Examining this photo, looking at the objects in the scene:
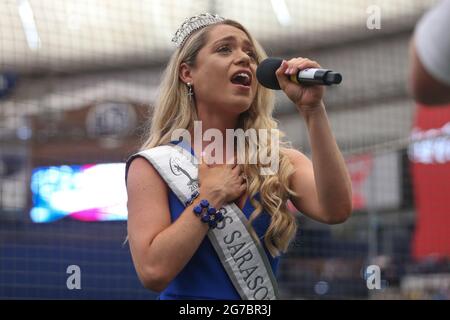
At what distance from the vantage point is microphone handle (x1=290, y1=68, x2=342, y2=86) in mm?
2426

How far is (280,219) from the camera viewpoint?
9.09 feet

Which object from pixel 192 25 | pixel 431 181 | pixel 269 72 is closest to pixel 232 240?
pixel 269 72

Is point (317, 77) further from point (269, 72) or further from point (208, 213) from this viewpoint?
point (208, 213)

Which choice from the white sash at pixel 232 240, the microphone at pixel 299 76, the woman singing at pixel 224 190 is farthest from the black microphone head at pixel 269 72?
the white sash at pixel 232 240

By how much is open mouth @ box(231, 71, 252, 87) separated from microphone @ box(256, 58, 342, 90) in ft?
0.53

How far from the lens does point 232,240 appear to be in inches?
108

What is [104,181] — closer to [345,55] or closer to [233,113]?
[345,55]

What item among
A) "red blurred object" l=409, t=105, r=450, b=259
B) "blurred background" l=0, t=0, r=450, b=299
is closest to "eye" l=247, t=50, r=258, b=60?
"blurred background" l=0, t=0, r=450, b=299

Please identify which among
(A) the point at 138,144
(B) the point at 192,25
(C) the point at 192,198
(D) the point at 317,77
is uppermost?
(A) the point at 138,144

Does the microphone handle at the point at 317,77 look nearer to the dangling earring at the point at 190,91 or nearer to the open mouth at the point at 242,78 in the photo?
the open mouth at the point at 242,78

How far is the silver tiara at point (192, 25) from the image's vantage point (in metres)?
3.14

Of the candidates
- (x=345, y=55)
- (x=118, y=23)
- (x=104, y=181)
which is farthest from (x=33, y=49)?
(x=345, y=55)

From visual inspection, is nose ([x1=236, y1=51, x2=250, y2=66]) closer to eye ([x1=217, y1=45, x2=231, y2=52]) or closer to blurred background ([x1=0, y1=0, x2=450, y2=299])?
eye ([x1=217, y1=45, x2=231, y2=52])

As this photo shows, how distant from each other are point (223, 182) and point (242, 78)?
406 millimetres
